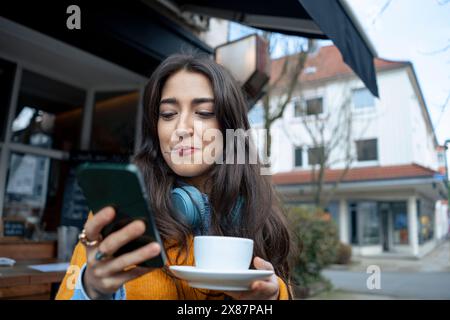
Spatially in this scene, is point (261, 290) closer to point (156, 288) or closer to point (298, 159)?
point (156, 288)

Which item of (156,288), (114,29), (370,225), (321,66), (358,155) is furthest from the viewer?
(370,225)

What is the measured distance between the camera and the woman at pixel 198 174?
35.1 inches

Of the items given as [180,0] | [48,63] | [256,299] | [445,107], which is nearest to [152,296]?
[256,299]

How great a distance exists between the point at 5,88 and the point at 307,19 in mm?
2644

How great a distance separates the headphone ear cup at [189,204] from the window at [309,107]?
9.09 meters

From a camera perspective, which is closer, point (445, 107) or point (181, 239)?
point (181, 239)

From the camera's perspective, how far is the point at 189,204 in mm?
924

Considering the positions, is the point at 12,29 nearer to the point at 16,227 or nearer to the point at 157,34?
the point at 157,34

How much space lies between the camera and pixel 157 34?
107 inches

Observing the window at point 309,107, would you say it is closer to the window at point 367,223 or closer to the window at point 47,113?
the window at point 367,223

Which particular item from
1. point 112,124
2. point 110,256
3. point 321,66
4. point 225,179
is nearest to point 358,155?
point 321,66

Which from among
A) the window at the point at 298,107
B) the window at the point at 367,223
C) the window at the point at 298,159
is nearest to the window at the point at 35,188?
the window at the point at 298,107

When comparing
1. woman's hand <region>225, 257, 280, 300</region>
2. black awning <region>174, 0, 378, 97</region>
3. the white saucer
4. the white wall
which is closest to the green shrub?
the white wall

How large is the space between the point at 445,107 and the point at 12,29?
2.55 meters
